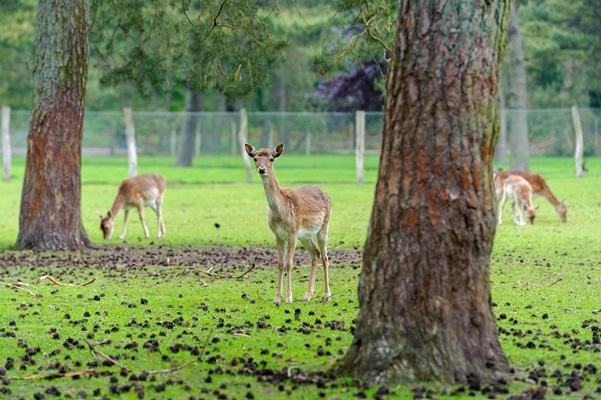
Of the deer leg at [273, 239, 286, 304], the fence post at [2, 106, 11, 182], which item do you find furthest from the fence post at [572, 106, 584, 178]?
the deer leg at [273, 239, 286, 304]

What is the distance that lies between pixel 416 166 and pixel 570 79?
44847 millimetres

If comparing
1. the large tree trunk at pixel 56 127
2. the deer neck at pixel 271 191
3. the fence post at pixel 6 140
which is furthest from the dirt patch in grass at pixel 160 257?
the fence post at pixel 6 140

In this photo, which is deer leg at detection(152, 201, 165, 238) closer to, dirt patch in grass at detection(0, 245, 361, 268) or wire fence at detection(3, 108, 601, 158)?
dirt patch in grass at detection(0, 245, 361, 268)

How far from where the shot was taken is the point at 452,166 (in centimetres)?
600

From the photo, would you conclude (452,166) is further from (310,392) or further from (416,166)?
(310,392)

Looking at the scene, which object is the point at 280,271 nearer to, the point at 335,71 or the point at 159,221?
the point at 159,221

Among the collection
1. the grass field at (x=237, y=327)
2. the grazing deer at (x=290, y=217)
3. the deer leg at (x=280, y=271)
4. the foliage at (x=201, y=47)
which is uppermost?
the foliage at (x=201, y=47)

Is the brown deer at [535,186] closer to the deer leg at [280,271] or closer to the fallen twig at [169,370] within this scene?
the deer leg at [280,271]

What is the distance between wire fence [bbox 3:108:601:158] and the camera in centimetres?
3566

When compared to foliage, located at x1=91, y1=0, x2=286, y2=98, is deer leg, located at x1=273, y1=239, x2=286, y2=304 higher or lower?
lower

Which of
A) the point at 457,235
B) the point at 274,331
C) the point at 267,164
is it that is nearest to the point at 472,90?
the point at 457,235

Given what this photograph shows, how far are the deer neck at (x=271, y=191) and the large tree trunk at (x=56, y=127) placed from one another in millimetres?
5162

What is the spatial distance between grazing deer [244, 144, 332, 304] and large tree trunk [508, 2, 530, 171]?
23668mm

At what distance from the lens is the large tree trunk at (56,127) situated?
1343 centimetres
